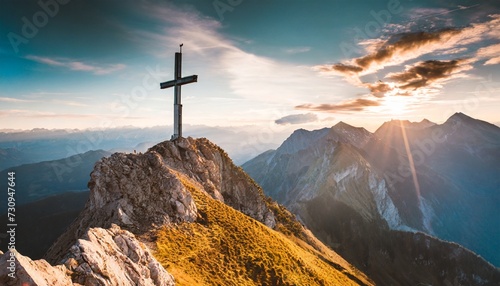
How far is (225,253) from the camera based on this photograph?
36969 millimetres

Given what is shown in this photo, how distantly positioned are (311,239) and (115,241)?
126182mm

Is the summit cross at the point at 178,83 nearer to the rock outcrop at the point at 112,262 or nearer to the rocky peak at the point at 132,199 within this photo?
the rocky peak at the point at 132,199

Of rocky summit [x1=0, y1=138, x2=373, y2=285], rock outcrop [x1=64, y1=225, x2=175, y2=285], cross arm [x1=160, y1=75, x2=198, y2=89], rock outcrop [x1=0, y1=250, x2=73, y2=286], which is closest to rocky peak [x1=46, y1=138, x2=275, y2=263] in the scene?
rocky summit [x1=0, y1=138, x2=373, y2=285]

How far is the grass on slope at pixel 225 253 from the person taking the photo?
3106cm

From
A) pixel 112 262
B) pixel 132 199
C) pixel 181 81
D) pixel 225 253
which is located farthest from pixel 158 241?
pixel 181 81

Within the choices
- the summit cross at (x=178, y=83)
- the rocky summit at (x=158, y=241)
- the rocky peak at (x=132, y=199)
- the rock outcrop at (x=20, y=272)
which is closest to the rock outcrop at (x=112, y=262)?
the rocky summit at (x=158, y=241)

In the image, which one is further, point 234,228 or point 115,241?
point 234,228

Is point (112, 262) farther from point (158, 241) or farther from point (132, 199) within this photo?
point (132, 199)

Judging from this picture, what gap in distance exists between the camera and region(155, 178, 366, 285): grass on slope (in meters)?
31.1

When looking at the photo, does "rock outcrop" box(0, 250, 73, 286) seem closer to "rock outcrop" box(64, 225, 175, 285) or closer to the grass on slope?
"rock outcrop" box(64, 225, 175, 285)

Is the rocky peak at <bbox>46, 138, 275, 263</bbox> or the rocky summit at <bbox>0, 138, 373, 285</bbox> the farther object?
the rocky peak at <bbox>46, 138, 275, 263</bbox>

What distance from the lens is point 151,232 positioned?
33.6m

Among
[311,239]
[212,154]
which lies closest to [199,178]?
[212,154]

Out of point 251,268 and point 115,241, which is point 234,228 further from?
point 115,241
